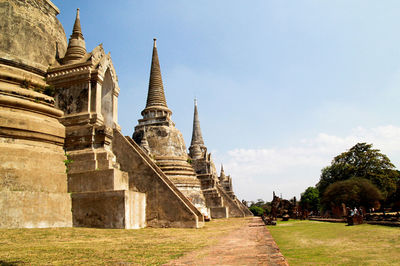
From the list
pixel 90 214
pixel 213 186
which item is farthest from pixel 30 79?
pixel 213 186

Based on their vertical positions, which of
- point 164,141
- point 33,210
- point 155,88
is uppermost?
point 155,88

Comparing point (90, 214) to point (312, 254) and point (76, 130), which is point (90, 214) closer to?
point (76, 130)

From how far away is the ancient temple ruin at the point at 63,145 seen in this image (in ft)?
30.6

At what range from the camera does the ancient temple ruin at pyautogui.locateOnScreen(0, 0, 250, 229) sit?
9.34 m

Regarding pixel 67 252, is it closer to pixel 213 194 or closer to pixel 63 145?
pixel 63 145

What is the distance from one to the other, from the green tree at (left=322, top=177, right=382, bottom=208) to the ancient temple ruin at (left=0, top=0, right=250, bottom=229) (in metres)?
27.6

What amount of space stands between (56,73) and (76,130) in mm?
3021

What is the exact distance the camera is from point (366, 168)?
41.3 metres

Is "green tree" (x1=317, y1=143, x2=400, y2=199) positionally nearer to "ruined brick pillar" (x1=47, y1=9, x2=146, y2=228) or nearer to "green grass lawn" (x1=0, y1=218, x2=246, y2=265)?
"ruined brick pillar" (x1=47, y1=9, x2=146, y2=228)

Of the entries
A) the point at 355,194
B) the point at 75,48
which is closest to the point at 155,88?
the point at 75,48

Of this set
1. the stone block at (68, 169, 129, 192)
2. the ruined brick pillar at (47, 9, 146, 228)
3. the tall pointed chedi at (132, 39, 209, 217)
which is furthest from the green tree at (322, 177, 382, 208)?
the stone block at (68, 169, 129, 192)

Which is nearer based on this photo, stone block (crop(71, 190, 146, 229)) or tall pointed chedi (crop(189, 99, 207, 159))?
stone block (crop(71, 190, 146, 229))

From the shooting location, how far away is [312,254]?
522 cm

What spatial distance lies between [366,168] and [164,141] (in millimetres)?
30142
